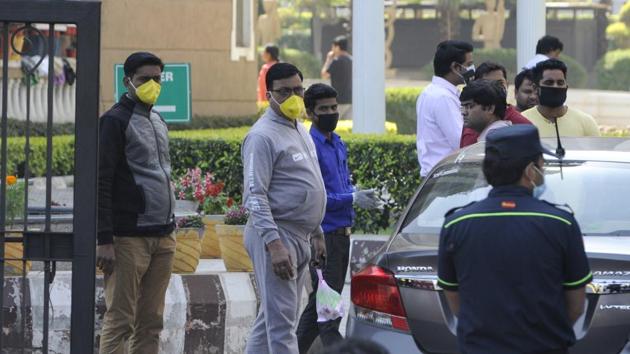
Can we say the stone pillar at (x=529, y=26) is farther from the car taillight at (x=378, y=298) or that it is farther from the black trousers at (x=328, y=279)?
the car taillight at (x=378, y=298)

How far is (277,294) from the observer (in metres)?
6.48

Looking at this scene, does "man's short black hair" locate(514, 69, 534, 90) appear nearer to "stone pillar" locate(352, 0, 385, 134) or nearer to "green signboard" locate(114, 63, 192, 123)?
"green signboard" locate(114, 63, 192, 123)

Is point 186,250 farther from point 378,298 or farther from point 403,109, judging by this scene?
point 403,109

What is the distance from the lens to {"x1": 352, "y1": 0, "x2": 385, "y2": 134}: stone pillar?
12.7m

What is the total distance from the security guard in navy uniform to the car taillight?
120cm

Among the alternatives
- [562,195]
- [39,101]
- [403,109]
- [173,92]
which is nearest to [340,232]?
[562,195]

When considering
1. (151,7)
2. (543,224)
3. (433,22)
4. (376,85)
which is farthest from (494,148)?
(433,22)

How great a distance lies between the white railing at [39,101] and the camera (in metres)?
16.8

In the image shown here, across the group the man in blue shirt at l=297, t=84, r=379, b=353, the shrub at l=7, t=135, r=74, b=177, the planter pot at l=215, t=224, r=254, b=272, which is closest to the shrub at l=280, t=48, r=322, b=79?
the shrub at l=7, t=135, r=74, b=177

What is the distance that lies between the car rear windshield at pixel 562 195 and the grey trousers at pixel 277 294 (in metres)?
0.61

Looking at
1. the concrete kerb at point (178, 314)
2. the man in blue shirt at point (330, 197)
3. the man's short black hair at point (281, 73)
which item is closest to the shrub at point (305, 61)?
the concrete kerb at point (178, 314)

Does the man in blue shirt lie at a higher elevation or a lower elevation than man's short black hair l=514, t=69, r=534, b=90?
lower

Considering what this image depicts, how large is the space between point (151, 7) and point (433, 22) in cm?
2748

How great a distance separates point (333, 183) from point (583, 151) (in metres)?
1.64
